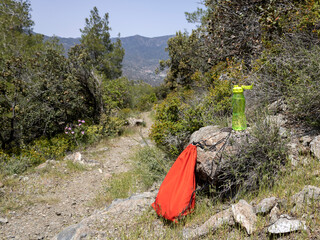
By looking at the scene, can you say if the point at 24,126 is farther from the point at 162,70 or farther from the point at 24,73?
the point at 162,70

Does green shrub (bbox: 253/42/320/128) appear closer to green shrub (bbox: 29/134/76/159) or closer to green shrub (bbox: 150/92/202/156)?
green shrub (bbox: 150/92/202/156)

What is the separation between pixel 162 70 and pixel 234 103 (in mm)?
11997

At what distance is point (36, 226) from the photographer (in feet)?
11.0

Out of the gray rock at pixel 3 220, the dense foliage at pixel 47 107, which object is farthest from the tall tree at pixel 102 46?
the gray rock at pixel 3 220

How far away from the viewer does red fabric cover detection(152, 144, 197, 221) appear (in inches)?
91.6

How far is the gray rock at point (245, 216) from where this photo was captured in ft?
5.76

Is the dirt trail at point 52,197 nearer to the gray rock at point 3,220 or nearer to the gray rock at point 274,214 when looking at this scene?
the gray rock at point 3,220

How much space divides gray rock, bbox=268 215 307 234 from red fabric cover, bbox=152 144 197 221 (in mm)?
925

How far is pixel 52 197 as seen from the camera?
4.14 meters

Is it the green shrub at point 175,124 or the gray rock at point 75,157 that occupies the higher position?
the green shrub at point 175,124

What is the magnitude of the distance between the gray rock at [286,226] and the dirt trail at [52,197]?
173 cm

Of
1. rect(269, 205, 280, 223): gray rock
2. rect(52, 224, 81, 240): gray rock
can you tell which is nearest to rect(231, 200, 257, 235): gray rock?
rect(269, 205, 280, 223): gray rock

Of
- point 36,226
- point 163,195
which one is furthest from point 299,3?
point 36,226

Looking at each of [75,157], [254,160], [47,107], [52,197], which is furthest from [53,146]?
[254,160]
